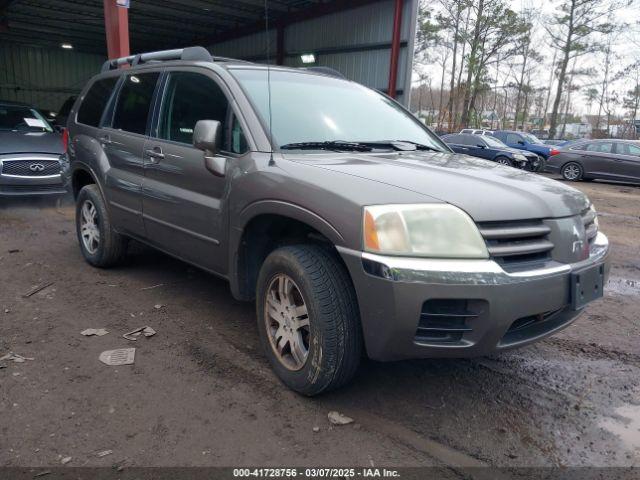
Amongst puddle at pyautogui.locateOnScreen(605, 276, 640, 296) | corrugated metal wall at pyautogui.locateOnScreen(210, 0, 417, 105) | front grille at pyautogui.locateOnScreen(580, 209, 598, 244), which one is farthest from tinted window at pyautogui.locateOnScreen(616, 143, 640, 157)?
front grille at pyautogui.locateOnScreen(580, 209, 598, 244)

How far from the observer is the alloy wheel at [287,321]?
8.82ft

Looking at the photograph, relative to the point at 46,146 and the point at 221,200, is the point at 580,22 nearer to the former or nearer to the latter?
the point at 46,146

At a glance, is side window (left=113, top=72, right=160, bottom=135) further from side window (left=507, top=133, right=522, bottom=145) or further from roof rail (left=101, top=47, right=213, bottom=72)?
side window (left=507, top=133, right=522, bottom=145)

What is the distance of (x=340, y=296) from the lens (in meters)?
2.42

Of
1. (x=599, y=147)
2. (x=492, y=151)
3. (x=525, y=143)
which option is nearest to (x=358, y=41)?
(x=492, y=151)

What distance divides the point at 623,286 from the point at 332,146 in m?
3.51

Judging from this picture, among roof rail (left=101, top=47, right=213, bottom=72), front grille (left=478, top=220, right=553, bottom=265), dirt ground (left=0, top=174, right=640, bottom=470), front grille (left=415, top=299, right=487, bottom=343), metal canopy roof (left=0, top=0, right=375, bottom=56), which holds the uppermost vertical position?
metal canopy roof (left=0, top=0, right=375, bottom=56)

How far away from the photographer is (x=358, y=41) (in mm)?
15031

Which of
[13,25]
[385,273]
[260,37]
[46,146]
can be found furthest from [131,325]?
[13,25]

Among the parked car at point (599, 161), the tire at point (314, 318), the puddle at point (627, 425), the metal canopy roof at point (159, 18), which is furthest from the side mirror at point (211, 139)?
→ the parked car at point (599, 161)

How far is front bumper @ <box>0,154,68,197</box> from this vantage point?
7168mm

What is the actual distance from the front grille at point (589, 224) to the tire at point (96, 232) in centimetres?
369

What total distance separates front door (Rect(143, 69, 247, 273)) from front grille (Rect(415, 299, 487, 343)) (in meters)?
1.43

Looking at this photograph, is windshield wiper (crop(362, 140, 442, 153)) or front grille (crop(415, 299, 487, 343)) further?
windshield wiper (crop(362, 140, 442, 153))
